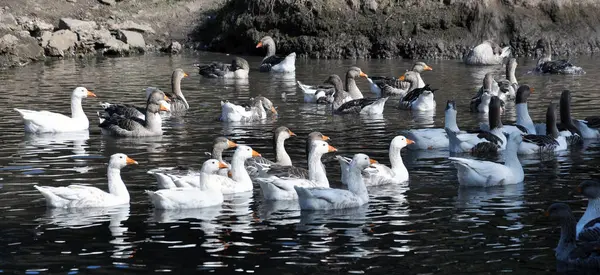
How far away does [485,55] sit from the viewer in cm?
3297

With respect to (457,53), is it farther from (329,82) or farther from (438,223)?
(438,223)

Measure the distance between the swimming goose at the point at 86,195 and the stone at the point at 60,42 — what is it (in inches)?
926

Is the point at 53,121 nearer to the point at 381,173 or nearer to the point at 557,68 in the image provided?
the point at 381,173

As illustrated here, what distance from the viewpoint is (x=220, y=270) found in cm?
1058

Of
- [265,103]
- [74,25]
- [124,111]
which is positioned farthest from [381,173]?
[74,25]

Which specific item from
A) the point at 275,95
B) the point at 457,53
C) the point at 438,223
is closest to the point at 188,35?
the point at 457,53

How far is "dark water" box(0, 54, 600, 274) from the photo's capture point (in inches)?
428

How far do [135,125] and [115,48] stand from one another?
1801 cm

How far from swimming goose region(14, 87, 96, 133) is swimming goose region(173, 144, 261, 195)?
268 inches

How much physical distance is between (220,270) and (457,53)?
26.4 meters

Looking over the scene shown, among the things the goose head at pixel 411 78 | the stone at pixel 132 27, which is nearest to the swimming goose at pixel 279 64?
the goose head at pixel 411 78

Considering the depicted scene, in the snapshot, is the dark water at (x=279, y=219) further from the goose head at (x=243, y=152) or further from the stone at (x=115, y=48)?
the stone at (x=115, y=48)

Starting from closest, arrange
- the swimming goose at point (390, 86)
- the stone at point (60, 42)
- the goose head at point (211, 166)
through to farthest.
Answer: the goose head at point (211, 166)
the swimming goose at point (390, 86)
the stone at point (60, 42)

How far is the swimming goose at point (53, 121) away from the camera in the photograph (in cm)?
2061
